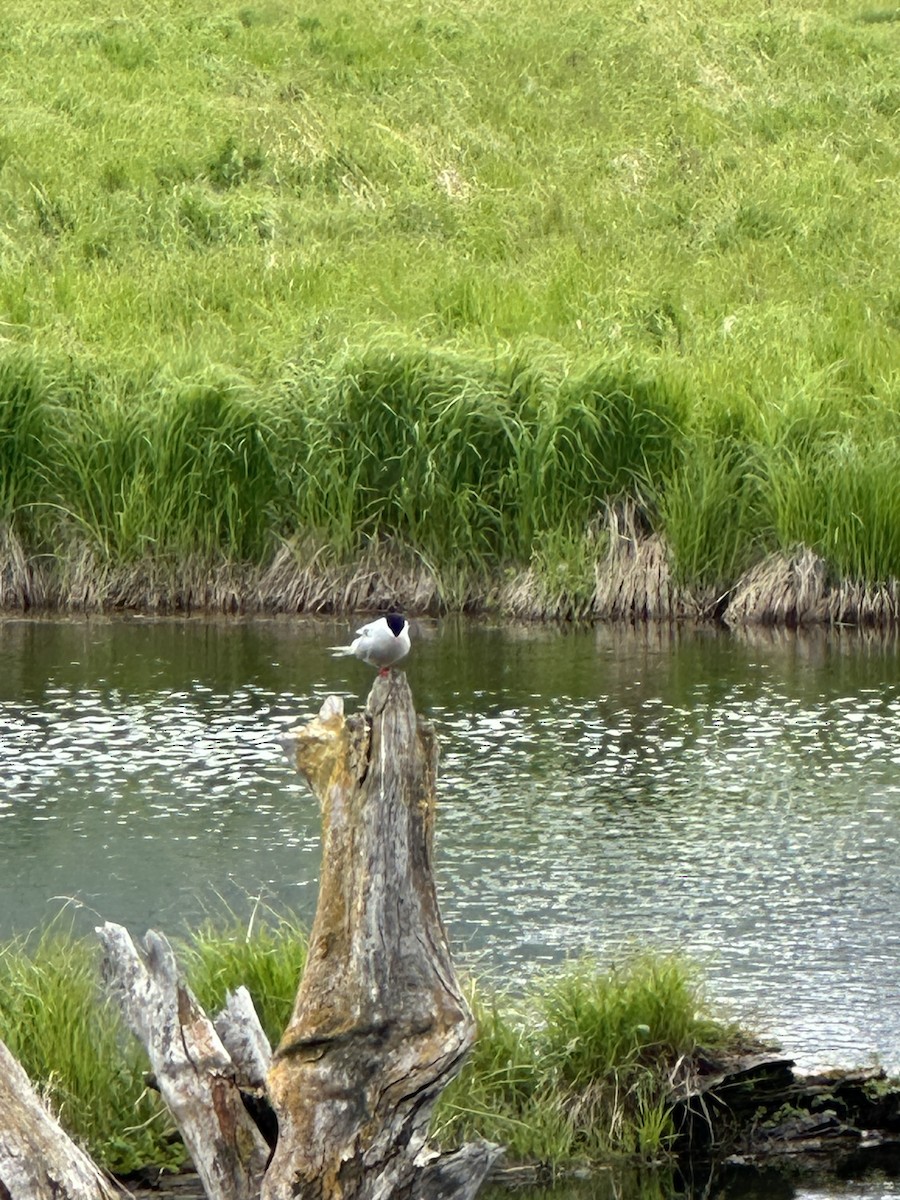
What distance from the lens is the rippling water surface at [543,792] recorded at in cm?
752

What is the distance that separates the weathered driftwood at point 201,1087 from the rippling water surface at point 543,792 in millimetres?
2138

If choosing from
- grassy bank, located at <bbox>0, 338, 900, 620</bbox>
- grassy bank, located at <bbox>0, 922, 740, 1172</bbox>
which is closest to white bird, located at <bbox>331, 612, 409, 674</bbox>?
grassy bank, located at <bbox>0, 922, 740, 1172</bbox>

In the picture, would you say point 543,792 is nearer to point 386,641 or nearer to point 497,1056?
point 497,1056

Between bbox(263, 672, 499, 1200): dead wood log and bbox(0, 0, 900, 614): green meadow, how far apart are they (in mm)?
7893

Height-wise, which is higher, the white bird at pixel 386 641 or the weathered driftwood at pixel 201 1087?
the white bird at pixel 386 641

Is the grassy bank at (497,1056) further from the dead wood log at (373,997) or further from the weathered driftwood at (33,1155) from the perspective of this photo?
the weathered driftwood at (33,1155)

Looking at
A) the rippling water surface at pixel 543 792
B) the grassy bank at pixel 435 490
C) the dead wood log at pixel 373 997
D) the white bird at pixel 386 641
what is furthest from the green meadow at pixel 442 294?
the dead wood log at pixel 373 997

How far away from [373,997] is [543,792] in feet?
16.3

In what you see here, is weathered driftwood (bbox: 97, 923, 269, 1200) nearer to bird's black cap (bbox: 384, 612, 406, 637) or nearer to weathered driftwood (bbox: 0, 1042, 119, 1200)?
weathered driftwood (bbox: 0, 1042, 119, 1200)

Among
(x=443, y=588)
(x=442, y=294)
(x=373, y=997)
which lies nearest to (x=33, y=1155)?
(x=373, y=997)

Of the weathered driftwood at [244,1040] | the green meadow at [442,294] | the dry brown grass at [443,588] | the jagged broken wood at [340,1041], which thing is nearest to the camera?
the jagged broken wood at [340,1041]

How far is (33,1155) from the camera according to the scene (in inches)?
175

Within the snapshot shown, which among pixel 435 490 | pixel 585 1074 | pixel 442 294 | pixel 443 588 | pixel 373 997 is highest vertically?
pixel 442 294

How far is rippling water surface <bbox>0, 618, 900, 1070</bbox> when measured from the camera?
7516 mm
